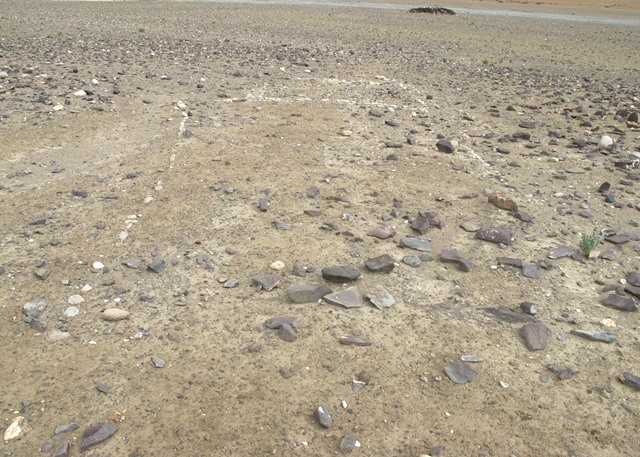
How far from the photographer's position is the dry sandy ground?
2893 millimetres

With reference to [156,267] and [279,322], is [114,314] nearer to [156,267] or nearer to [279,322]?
[156,267]

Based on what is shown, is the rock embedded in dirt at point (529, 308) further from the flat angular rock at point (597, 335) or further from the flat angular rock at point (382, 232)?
the flat angular rock at point (382, 232)

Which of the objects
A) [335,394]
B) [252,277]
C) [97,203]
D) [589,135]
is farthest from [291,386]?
[589,135]

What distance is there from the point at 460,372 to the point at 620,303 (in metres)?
1.43

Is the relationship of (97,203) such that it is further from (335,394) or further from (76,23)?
(76,23)

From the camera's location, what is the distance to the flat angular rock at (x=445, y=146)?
6.46m

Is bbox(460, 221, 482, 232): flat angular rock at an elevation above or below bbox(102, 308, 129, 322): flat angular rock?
above

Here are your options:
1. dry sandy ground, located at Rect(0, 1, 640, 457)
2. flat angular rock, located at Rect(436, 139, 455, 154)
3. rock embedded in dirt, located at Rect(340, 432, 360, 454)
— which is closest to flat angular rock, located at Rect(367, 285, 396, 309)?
dry sandy ground, located at Rect(0, 1, 640, 457)

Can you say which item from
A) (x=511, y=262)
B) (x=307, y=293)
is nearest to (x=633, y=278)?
(x=511, y=262)

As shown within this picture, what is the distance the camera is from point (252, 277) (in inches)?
157

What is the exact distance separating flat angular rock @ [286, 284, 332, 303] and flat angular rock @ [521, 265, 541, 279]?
150 cm

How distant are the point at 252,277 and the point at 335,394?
1236 millimetres

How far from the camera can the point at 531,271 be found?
4.20 metres

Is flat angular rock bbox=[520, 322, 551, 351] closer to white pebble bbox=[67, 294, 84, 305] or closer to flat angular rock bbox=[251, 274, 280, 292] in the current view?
flat angular rock bbox=[251, 274, 280, 292]
